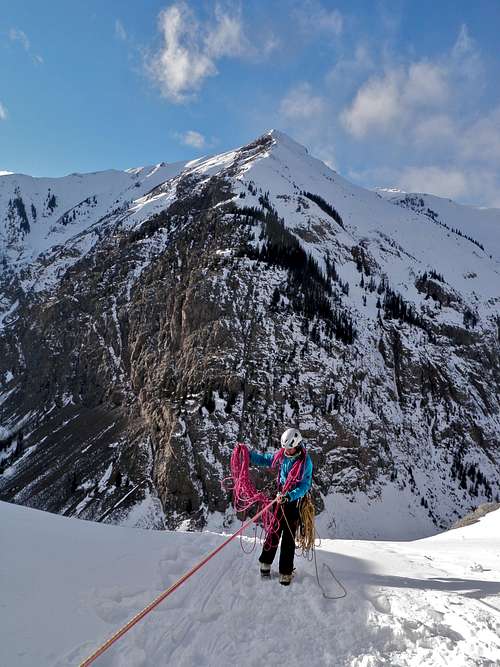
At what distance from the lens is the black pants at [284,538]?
16.7 feet

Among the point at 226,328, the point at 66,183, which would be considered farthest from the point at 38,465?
the point at 66,183

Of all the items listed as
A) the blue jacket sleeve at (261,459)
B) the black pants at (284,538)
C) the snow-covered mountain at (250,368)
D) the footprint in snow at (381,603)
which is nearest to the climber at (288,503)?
the black pants at (284,538)

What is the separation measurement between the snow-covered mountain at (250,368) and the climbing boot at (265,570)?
89.0 ft

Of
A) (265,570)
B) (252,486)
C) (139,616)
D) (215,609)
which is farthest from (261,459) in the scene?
(139,616)

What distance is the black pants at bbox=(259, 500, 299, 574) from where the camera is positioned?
508cm

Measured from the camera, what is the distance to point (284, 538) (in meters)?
5.19

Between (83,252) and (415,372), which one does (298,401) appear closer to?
(415,372)

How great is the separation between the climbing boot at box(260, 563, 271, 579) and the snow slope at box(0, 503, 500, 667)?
0.14 m

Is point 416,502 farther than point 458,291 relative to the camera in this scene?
No

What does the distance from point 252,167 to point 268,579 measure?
287 ft

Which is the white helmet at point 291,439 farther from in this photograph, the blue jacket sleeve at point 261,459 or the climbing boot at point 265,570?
the climbing boot at point 265,570

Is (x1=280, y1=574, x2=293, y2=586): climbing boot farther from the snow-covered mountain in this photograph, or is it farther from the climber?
the snow-covered mountain

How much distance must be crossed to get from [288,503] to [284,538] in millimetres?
470

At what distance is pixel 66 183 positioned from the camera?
163625 mm
